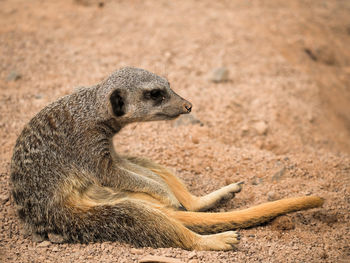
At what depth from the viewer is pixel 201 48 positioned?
5875mm

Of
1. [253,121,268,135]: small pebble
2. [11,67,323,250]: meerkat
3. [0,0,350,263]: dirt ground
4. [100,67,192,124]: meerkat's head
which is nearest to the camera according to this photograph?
[11,67,323,250]: meerkat

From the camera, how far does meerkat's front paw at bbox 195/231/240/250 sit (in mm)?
2555

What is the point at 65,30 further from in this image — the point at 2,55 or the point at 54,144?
the point at 54,144

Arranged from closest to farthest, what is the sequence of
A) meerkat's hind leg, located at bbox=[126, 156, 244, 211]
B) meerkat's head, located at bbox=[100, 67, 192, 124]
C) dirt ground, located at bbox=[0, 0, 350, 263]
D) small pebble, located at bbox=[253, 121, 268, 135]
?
meerkat's head, located at bbox=[100, 67, 192, 124]
dirt ground, located at bbox=[0, 0, 350, 263]
meerkat's hind leg, located at bbox=[126, 156, 244, 211]
small pebble, located at bbox=[253, 121, 268, 135]

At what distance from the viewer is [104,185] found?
8.63 ft

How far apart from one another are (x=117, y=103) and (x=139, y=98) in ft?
0.55

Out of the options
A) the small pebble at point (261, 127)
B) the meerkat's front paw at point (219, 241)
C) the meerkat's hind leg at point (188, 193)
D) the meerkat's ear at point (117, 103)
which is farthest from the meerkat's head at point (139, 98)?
the small pebble at point (261, 127)

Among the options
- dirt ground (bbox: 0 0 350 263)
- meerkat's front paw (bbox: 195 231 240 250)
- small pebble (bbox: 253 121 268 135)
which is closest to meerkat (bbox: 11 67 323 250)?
meerkat's front paw (bbox: 195 231 240 250)

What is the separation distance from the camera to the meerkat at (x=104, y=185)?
8.24ft

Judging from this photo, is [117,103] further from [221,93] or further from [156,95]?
[221,93]

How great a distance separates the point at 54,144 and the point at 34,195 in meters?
0.38

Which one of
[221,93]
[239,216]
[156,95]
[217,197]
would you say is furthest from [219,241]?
[221,93]

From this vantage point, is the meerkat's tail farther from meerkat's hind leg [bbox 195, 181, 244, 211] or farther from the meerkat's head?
the meerkat's head

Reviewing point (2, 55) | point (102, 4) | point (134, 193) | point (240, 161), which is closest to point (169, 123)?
point (240, 161)
